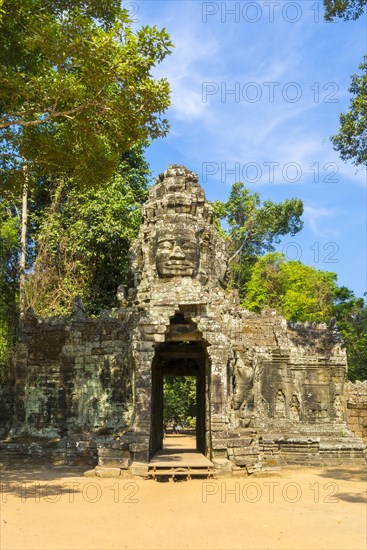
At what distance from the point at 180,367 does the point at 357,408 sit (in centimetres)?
540

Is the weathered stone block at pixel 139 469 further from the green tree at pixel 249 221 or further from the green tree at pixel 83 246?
the green tree at pixel 249 221

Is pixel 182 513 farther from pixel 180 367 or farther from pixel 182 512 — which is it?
pixel 180 367

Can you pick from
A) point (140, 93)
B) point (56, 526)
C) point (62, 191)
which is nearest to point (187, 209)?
point (140, 93)

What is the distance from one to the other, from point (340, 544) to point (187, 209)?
28.4 ft

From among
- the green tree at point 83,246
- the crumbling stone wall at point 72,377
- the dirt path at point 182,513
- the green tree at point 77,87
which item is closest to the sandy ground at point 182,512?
the dirt path at point 182,513

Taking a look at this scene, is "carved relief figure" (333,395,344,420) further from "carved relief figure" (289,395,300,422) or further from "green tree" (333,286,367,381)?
"green tree" (333,286,367,381)

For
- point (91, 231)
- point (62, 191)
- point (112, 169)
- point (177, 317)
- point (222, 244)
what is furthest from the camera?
point (62, 191)

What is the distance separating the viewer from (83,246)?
71.3 ft

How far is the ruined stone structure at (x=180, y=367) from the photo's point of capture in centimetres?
1150

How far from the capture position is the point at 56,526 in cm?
683

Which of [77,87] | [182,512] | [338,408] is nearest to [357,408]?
[338,408]

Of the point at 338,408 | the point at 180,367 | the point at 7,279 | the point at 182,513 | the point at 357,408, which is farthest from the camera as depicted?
the point at 7,279

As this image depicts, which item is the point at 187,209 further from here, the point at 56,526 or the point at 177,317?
the point at 56,526

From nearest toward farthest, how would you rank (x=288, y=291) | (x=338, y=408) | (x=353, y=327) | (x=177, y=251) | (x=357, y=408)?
(x=177, y=251) → (x=338, y=408) → (x=357, y=408) → (x=353, y=327) → (x=288, y=291)
